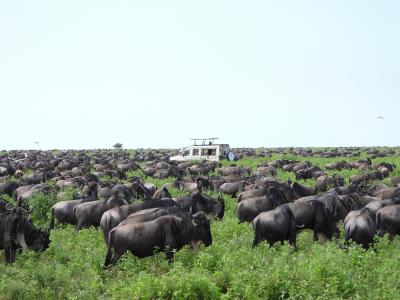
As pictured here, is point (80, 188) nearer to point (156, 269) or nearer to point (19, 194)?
point (19, 194)

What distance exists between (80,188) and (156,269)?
1347 centimetres

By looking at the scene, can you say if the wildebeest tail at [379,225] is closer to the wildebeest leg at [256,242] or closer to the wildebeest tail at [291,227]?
the wildebeest tail at [291,227]

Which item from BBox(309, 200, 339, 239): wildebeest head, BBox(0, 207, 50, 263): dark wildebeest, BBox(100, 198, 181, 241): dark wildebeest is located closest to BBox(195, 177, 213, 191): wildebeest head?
BBox(100, 198, 181, 241): dark wildebeest

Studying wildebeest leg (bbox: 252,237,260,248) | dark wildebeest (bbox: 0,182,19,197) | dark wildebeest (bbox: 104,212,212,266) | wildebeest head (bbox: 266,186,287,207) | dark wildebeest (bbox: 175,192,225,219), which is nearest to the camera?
dark wildebeest (bbox: 104,212,212,266)

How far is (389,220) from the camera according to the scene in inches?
549

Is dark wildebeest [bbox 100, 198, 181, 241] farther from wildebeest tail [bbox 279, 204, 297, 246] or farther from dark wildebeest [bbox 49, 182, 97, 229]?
dark wildebeest [bbox 49, 182, 97, 229]

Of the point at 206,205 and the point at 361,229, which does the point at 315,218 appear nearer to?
the point at 361,229

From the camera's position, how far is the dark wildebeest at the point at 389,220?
1384 centimetres

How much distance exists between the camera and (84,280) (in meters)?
11.2

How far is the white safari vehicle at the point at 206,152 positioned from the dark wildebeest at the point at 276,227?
3241 cm

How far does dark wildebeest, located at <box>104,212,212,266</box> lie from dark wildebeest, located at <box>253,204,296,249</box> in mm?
1882

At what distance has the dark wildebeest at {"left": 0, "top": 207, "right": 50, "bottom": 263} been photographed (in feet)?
41.0

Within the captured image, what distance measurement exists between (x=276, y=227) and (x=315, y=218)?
1.75m

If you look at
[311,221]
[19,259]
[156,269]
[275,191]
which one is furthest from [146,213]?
[275,191]
